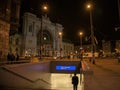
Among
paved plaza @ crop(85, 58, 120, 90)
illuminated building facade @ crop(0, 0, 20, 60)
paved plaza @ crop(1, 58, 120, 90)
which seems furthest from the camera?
illuminated building facade @ crop(0, 0, 20, 60)

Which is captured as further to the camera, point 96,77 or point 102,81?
point 96,77

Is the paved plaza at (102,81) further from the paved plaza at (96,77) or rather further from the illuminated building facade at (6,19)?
the illuminated building facade at (6,19)

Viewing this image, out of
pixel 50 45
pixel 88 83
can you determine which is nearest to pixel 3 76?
pixel 88 83

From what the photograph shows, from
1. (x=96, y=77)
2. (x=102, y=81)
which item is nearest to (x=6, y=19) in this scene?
(x=96, y=77)

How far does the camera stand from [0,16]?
2756 cm

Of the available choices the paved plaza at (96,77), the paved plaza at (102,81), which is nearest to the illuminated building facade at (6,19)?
the paved plaza at (96,77)

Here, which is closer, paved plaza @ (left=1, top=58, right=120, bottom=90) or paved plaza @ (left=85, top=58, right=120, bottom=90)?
paved plaza @ (left=85, top=58, right=120, bottom=90)

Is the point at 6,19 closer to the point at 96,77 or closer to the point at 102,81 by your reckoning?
the point at 96,77

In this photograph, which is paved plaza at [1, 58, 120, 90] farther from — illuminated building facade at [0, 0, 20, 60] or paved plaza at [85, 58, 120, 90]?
illuminated building facade at [0, 0, 20, 60]

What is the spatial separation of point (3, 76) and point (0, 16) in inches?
601

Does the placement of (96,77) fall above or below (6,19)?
below

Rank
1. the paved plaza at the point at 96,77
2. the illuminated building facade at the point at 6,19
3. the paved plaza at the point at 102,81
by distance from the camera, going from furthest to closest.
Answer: the illuminated building facade at the point at 6,19, the paved plaza at the point at 96,77, the paved plaza at the point at 102,81

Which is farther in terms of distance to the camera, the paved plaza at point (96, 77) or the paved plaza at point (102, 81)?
the paved plaza at point (96, 77)

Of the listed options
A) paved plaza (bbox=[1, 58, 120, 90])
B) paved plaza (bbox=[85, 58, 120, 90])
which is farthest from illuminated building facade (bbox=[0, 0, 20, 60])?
paved plaza (bbox=[85, 58, 120, 90])
